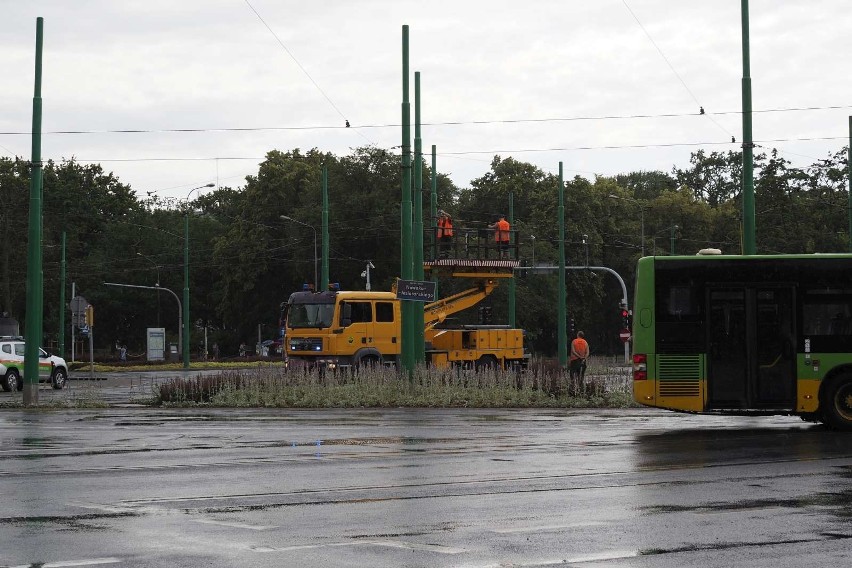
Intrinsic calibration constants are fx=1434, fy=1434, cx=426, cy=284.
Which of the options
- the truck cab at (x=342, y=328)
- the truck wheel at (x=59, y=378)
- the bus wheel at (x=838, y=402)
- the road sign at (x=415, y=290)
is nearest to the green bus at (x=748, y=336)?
the bus wheel at (x=838, y=402)

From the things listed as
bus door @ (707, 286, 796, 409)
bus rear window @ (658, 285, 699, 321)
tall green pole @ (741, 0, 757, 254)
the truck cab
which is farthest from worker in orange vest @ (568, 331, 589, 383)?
bus door @ (707, 286, 796, 409)

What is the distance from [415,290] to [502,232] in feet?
40.0

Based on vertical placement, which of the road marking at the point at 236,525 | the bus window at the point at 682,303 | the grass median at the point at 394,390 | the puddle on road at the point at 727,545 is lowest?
the puddle on road at the point at 727,545

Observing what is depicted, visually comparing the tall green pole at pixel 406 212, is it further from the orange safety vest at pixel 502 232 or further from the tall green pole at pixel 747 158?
the orange safety vest at pixel 502 232

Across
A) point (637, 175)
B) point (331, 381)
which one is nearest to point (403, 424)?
point (331, 381)

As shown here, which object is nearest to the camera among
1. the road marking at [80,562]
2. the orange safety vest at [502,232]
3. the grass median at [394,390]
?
the road marking at [80,562]

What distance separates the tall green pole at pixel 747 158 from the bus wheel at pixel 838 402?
7.97 m

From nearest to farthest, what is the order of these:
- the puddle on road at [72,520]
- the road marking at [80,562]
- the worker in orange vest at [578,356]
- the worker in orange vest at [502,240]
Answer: the road marking at [80,562] → the puddle on road at [72,520] → the worker in orange vest at [578,356] → the worker in orange vest at [502,240]

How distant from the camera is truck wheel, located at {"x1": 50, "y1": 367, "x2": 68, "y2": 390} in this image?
149ft

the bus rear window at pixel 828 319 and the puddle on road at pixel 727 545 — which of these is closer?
the puddle on road at pixel 727 545

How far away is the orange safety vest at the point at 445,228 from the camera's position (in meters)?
42.5

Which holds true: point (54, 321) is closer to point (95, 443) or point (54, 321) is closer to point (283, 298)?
point (283, 298)

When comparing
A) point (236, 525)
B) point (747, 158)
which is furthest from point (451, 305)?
point (236, 525)

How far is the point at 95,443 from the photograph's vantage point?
19.5 metres
